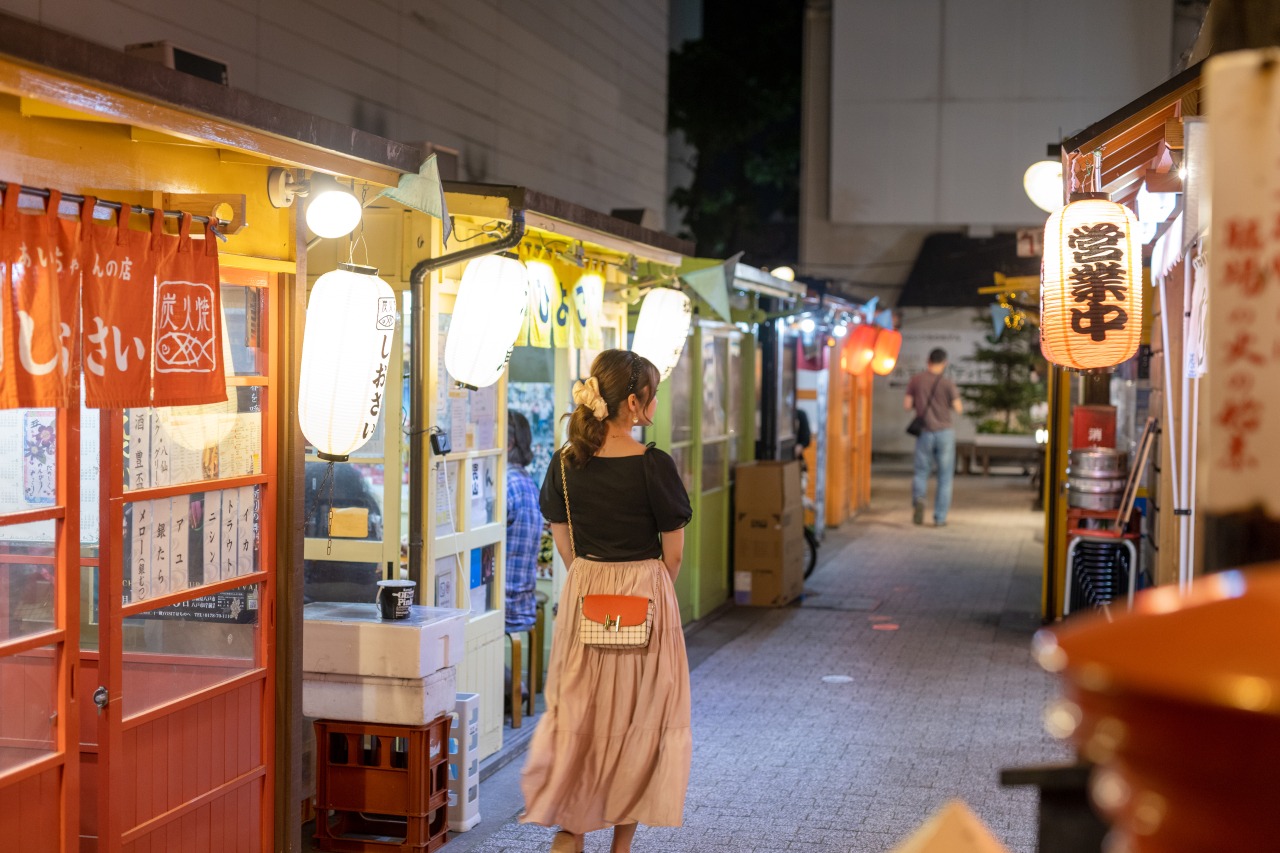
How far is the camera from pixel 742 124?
1182 inches

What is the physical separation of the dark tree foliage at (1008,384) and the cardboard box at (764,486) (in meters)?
16.2

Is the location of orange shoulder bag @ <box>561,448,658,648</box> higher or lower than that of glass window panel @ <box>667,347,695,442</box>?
lower

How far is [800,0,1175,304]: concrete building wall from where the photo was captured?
25.9 m

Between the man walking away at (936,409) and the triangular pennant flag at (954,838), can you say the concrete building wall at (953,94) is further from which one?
the triangular pennant flag at (954,838)

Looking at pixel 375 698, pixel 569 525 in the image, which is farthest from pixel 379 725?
pixel 569 525

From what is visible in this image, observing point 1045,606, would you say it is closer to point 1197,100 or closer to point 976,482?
point 1197,100

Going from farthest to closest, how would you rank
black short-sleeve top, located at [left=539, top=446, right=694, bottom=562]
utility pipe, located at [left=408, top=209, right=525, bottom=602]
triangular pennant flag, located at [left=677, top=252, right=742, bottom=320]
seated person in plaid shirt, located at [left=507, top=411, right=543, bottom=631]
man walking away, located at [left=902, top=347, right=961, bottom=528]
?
man walking away, located at [left=902, top=347, right=961, bottom=528], triangular pennant flag, located at [left=677, top=252, right=742, bottom=320], seated person in plaid shirt, located at [left=507, top=411, right=543, bottom=631], utility pipe, located at [left=408, top=209, right=525, bottom=602], black short-sleeve top, located at [left=539, top=446, right=694, bottom=562]

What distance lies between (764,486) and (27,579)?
31.5ft

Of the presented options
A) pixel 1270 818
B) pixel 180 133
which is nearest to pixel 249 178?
pixel 180 133

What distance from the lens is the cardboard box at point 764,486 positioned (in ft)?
43.8

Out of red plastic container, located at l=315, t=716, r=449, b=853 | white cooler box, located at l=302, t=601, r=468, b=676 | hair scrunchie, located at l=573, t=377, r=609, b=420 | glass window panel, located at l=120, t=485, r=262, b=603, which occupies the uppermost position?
hair scrunchie, located at l=573, t=377, r=609, b=420

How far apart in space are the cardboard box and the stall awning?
575cm

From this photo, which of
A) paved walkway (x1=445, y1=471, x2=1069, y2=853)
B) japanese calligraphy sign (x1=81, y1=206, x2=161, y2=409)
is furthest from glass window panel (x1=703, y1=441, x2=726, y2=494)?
japanese calligraphy sign (x1=81, y1=206, x2=161, y2=409)

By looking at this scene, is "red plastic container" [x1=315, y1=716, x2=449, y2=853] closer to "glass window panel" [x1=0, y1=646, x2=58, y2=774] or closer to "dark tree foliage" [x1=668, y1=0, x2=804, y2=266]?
"glass window panel" [x1=0, y1=646, x2=58, y2=774]
